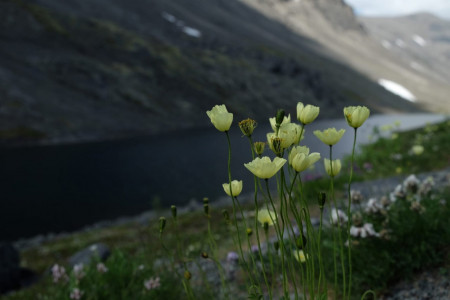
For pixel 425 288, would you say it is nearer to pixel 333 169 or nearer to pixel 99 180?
pixel 333 169

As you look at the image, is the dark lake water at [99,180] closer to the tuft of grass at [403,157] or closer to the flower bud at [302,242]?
the tuft of grass at [403,157]

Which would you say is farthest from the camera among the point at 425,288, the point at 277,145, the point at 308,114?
the point at 425,288

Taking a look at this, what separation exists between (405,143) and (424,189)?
1605 cm

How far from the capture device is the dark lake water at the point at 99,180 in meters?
27.9

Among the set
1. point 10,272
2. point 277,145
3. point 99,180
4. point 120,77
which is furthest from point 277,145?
point 120,77

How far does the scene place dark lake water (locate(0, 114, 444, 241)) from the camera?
27.9 m

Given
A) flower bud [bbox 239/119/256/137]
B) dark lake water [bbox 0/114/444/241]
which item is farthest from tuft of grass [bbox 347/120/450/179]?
flower bud [bbox 239/119/256/137]

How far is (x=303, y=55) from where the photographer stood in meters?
184

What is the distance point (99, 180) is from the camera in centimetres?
3666

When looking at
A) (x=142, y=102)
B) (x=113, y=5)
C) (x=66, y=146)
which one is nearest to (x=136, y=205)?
(x=66, y=146)

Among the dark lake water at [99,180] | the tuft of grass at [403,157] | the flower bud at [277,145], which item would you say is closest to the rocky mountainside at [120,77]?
the dark lake water at [99,180]

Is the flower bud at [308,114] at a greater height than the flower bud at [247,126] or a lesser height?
greater

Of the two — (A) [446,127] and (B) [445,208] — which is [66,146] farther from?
(B) [445,208]

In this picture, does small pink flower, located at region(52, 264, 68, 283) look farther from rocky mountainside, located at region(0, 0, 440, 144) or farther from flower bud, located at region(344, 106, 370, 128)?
rocky mountainside, located at region(0, 0, 440, 144)
